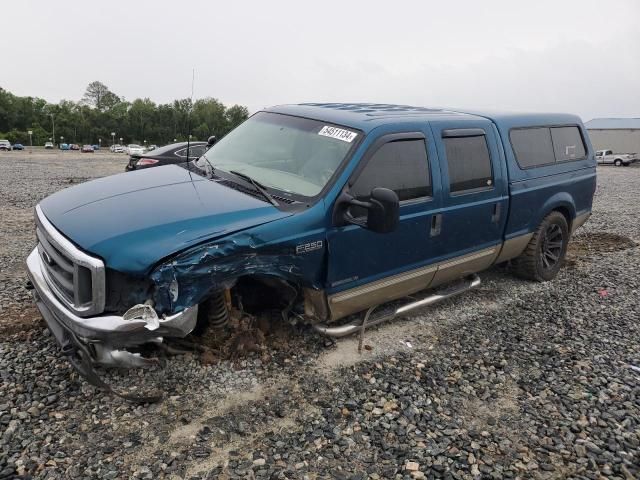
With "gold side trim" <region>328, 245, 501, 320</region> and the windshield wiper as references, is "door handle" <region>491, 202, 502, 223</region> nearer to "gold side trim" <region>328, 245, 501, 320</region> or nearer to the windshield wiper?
"gold side trim" <region>328, 245, 501, 320</region>

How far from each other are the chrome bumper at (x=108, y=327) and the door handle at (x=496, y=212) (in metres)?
3.18

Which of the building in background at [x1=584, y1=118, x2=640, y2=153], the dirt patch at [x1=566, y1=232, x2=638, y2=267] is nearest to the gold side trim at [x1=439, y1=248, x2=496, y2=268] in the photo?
the dirt patch at [x1=566, y1=232, x2=638, y2=267]

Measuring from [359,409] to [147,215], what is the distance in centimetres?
194

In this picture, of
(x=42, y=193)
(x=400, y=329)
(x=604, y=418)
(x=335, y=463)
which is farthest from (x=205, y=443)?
(x=42, y=193)

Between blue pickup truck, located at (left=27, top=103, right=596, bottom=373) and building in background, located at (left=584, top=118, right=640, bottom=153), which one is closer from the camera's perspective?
blue pickup truck, located at (left=27, top=103, right=596, bottom=373)

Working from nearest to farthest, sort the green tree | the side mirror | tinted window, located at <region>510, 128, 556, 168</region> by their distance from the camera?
the side mirror < tinted window, located at <region>510, 128, 556, 168</region> < the green tree

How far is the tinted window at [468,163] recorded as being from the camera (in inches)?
175

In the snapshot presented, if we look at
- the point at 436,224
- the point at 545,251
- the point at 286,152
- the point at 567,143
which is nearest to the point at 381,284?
the point at 436,224

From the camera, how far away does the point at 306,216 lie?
3.48 m

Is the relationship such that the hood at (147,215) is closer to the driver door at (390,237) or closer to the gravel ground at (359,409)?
the driver door at (390,237)

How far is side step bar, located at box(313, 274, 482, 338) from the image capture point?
3.90m

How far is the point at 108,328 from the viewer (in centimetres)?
284

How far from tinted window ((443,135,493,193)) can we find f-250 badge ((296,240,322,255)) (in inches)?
60.0

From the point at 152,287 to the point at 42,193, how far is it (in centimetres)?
1105
